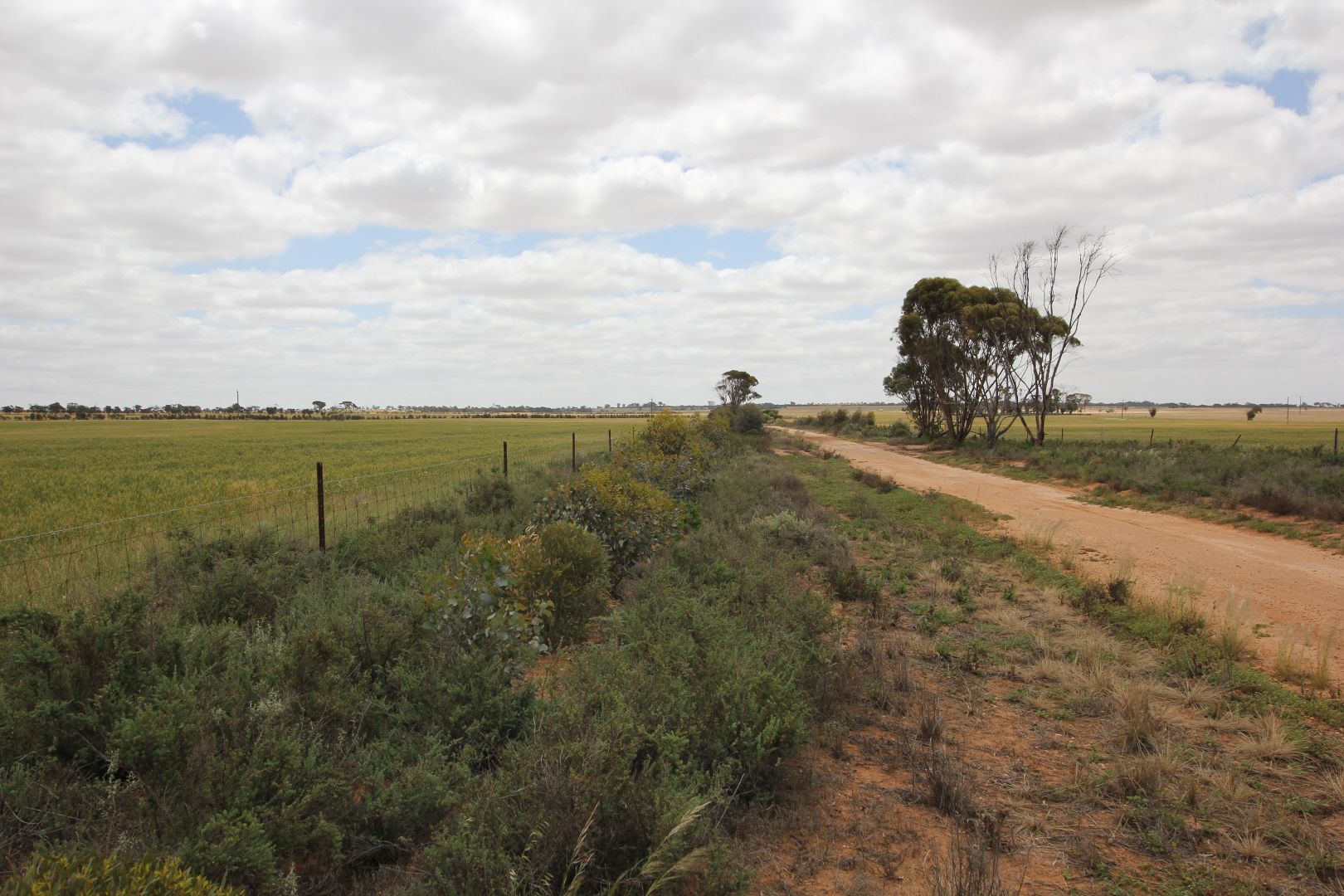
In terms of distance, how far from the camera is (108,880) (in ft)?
6.18

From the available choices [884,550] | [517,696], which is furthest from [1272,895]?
[884,550]

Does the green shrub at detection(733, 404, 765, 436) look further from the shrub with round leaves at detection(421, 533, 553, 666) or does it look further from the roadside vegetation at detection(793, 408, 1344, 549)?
the shrub with round leaves at detection(421, 533, 553, 666)

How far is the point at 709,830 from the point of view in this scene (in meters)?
3.12

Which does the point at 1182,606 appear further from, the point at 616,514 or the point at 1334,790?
the point at 616,514

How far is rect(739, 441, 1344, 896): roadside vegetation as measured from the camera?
132 inches

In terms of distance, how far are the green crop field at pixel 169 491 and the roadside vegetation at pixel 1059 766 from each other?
673 centimetres

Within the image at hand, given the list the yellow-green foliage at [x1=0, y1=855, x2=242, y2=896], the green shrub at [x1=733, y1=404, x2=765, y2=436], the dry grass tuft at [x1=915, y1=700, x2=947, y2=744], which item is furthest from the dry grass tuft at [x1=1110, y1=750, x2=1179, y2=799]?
the green shrub at [x1=733, y1=404, x2=765, y2=436]

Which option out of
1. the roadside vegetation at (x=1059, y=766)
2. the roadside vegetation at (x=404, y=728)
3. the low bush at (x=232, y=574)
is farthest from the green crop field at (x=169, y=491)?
the roadside vegetation at (x=1059, y=766)

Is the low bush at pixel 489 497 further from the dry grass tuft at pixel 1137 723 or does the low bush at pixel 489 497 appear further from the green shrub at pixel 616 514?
the dry grass tuft at pixel 1137 723

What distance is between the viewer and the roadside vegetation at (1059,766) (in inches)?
132

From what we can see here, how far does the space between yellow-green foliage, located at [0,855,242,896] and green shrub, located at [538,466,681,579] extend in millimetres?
5806

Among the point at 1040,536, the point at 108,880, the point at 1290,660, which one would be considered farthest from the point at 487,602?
the point at 1040,536

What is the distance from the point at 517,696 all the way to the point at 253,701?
1.36 meters

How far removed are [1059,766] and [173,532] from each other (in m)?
9.30
